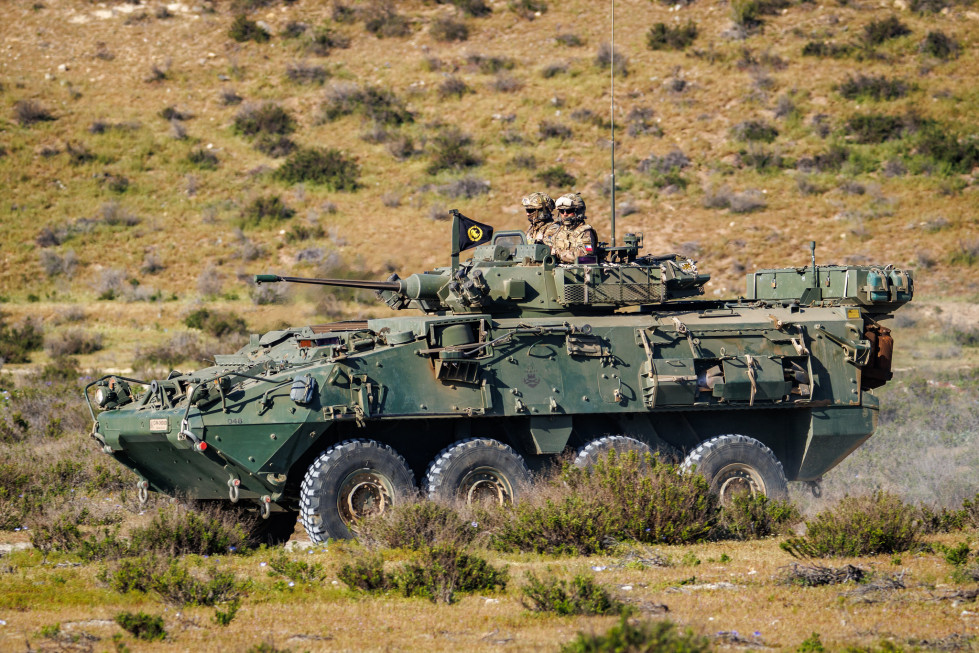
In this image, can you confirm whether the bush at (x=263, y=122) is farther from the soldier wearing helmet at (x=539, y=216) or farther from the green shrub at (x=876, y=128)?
the soldier wearing helmet at (x=539, y=216)

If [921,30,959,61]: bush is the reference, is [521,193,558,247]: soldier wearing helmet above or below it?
below

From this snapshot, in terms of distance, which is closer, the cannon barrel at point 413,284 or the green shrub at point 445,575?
the green shrub at point 445,575

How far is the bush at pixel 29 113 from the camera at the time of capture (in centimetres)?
4038

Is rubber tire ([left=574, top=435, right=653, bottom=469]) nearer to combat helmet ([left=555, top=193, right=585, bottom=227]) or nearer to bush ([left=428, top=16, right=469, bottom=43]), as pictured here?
combat helmet ([left=555, top=193, right=585, bottom=227])

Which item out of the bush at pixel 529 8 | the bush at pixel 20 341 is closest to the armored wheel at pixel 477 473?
the bush at pixel 20 341

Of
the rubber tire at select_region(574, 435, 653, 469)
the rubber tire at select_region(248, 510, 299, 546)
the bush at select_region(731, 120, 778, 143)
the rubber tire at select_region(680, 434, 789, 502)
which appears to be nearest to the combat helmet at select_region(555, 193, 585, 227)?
the rubber tire at select_region(574, 435, 653, 469)

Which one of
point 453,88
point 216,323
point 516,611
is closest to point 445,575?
point 516,611

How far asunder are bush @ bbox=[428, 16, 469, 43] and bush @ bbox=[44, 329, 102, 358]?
21.0 m

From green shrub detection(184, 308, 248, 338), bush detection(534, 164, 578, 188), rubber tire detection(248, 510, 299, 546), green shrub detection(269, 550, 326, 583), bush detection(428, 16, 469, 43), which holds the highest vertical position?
bush detection(428, 16, 469, 43)

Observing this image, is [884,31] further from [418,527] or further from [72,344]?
[418,527]

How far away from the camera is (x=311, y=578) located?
35.1 ft

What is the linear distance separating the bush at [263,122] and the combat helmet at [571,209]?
27.4m

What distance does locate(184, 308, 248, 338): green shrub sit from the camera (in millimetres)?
28328

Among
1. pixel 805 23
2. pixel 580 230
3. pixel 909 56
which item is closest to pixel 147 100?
pixel 805 23
